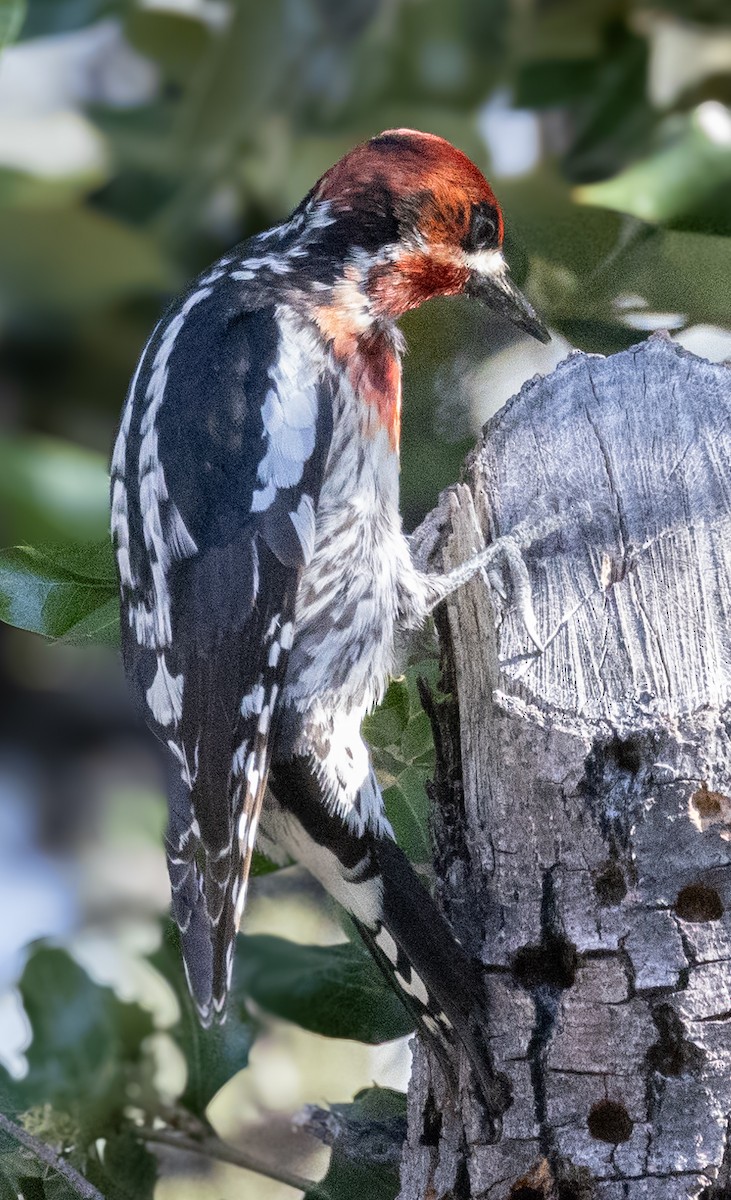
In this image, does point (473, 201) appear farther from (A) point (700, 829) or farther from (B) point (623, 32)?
(B) point (623, 32)

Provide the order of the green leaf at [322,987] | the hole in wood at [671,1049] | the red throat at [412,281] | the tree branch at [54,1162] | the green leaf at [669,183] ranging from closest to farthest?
the hole in wood at [671,1049] < the tree branch at [54,1162] < the green leaf at [322,987] < the red throat at [412,281] < the green leaf at [669,183]

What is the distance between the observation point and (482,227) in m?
1.83

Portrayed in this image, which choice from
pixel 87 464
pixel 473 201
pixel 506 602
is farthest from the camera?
pixel 87 464

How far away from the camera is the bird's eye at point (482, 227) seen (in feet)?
5.95

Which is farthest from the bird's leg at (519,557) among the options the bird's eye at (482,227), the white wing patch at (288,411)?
the bird's eye at (482,227)

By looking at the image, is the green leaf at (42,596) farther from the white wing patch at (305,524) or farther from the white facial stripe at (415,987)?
the white facial stripe at (415,987)

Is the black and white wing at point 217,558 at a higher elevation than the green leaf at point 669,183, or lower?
lower

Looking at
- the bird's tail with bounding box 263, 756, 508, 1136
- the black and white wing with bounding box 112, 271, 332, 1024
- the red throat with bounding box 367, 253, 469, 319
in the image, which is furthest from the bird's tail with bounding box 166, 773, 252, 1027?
the red throat with bounding box 367, 253, 469, 319

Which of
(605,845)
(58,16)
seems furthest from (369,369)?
(58,16)

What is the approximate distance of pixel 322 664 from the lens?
63.7 inches

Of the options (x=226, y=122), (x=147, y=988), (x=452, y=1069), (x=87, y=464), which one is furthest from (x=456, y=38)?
(x=452, y=1069)

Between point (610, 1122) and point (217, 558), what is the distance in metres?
0.75

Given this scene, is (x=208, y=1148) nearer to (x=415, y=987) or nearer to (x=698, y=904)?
(x=415, y=987)

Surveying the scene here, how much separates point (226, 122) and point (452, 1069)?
8.70 feet
